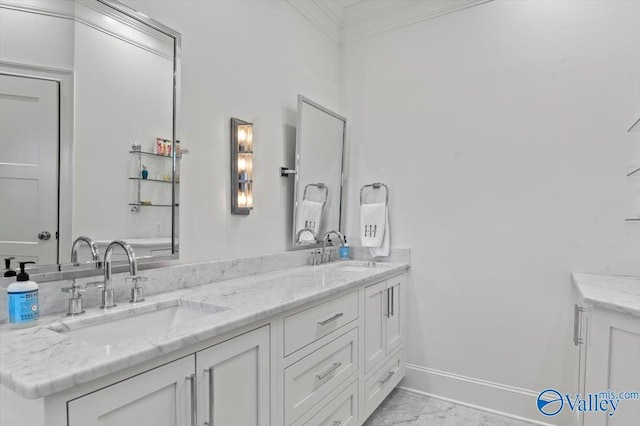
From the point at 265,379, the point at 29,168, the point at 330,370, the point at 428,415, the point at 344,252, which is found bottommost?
the point at 428,415

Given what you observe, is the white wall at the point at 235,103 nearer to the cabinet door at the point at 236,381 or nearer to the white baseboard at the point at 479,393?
the cabinet door at the point at 236,381

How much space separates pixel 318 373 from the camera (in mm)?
1580

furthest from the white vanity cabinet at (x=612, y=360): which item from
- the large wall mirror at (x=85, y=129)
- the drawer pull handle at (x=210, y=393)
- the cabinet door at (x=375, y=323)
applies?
the large wall mirror at (x=85, y=129)

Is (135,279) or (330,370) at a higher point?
(135,279)

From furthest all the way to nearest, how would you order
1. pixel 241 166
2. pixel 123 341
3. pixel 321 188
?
pixel 321 188, pixel 241 166, pixel 123 341

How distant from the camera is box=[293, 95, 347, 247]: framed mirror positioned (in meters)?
2.42

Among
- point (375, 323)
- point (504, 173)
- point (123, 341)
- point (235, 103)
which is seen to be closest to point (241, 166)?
point (235, 103)

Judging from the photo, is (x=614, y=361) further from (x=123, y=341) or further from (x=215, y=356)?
(x=123, y=341)

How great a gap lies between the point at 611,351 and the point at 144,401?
5.39 feet

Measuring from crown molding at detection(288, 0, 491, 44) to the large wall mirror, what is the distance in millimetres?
1332

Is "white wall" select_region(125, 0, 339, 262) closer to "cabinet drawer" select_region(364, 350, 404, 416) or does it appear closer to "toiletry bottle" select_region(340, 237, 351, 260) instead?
"toiletry bottle" select_region(340, 237, 351, 260)

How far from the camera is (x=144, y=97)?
1513mm

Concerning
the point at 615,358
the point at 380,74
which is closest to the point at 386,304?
the point at 615,358

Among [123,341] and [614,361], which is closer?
[123,341]
